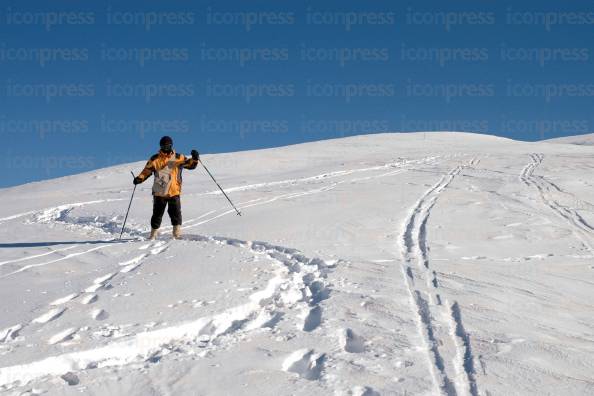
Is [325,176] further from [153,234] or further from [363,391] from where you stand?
[363,391]

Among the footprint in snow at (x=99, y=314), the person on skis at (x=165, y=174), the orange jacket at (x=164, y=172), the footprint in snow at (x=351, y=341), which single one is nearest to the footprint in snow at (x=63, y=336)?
the footprint in snow at (x=99, y=314)

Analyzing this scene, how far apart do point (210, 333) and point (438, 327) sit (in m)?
1.74

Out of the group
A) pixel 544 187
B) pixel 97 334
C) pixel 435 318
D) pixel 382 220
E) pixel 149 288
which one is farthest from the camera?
pixel 544 187

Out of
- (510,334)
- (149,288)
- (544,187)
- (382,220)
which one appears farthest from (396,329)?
(544,187)

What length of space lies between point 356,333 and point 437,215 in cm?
643

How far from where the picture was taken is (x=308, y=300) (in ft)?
18.5

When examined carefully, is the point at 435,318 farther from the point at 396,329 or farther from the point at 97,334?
the point at 97,334

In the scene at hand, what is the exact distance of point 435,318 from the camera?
16.3 ft

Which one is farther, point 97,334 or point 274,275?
point 274,275

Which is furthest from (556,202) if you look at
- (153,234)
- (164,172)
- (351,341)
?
(351,341)

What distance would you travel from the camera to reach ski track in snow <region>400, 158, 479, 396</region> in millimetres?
3840

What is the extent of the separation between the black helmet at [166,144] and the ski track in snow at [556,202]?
6045mm

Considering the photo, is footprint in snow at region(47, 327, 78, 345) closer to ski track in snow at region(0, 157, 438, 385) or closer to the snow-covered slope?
ski track in snow at region(0, 157, 438, 385)

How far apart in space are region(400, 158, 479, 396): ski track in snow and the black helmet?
3.78 m
